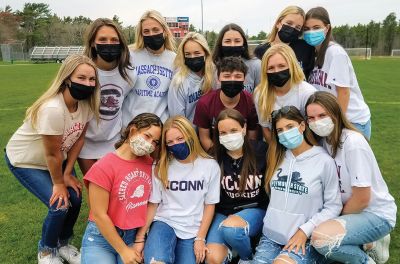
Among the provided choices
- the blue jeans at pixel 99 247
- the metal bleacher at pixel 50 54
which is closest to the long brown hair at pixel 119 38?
the blue jeans at pixel 99 247

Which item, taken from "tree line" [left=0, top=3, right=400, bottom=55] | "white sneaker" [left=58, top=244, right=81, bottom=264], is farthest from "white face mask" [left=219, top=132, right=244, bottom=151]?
"tree line" [left=0, top=3, right=400, bottom=55]

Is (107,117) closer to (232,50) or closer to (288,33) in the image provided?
(232,50)

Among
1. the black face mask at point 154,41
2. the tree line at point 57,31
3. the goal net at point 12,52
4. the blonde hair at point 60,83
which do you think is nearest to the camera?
the blonde hair at point 60,83

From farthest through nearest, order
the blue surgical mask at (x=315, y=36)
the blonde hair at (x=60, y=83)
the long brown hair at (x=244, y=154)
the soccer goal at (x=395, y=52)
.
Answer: the soccer goal at (x=395, y=52) < the blue surgical mask at (x=315, y=36) < the long brown hair at (x=244, y=154) < the blonde hair at (x=60, y=83)

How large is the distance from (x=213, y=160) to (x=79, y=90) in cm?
153

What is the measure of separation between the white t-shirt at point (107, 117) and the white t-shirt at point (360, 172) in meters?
2.40

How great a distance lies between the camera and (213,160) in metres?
4.23

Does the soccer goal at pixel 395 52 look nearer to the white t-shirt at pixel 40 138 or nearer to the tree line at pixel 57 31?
the tree line at pixel 57 31

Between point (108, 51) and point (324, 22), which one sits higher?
point (324, 22)

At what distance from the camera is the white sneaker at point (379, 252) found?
13.5ft

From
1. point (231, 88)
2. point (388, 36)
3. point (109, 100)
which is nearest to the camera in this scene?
point (231, 88)

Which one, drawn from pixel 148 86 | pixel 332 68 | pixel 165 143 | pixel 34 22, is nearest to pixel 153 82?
pixel 148 86

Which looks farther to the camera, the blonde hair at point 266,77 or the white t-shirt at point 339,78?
the white t-shirt at point 339,78

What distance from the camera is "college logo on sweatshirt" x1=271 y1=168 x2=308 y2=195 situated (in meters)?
3.84
